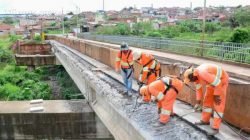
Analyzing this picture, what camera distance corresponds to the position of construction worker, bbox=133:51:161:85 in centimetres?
1005

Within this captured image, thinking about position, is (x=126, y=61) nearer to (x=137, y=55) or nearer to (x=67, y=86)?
(x=137, y=55)

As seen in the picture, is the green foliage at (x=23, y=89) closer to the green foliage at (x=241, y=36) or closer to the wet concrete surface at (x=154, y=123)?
the green foliage at (x=241, y=36)

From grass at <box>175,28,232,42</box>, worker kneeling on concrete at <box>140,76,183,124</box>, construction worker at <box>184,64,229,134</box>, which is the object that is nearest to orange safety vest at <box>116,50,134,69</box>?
worker kneeling on concrete at <box>140,76,183,124</box>

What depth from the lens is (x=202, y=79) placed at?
22.9 ft

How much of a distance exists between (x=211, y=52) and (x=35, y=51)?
116 ft

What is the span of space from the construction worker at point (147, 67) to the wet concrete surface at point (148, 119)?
82cm

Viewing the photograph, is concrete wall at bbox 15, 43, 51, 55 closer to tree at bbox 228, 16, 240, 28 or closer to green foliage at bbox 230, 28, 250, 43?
tree at bbox 228, 16, 240, 28

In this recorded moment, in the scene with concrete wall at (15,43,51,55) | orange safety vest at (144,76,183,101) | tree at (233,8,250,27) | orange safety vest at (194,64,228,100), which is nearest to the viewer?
orange safety vest at (194,64,228,100)

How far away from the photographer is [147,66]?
33.7 ft

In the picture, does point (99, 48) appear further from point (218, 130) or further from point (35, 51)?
point (35, 51)

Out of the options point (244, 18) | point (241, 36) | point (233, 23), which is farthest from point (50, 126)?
point (233, 23)

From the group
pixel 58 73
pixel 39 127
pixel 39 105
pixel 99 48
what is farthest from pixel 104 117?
pixel 58 73

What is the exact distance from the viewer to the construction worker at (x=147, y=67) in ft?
33.0

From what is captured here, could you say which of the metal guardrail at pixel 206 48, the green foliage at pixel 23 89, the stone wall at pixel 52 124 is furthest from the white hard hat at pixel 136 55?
the green foliage at pixel 23 89
